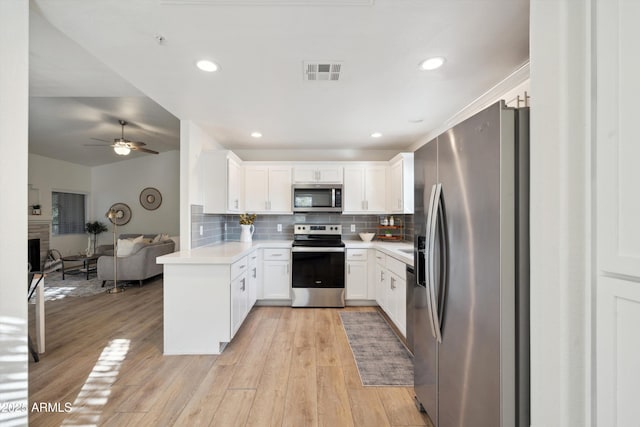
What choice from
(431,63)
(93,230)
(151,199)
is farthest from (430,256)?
(93,230)

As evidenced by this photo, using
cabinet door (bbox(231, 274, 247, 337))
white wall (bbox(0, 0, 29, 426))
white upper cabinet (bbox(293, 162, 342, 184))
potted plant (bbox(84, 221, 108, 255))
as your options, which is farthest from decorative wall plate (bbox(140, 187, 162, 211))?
white wall (bbox(0, 0, 29, 426))

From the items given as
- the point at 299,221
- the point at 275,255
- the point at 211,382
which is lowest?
the point at 211,382

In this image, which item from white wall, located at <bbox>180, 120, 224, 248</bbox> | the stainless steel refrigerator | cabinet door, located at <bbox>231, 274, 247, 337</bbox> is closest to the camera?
the stainless steel refrigerator

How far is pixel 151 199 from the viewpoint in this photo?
23.6 ft

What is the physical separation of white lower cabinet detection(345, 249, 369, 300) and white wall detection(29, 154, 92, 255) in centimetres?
706

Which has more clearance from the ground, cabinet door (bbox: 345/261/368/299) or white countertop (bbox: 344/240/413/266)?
white countertop (bbox: 344/240/413/266)

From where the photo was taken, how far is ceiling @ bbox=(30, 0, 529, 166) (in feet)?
4.57

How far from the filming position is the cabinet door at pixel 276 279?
3.75m

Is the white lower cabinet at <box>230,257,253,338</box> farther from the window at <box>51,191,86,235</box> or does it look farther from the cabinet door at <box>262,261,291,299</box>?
the window at <box>51,191,86,235</box>

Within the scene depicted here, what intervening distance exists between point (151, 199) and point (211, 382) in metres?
6.58

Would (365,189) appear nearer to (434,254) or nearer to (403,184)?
(403,184)
